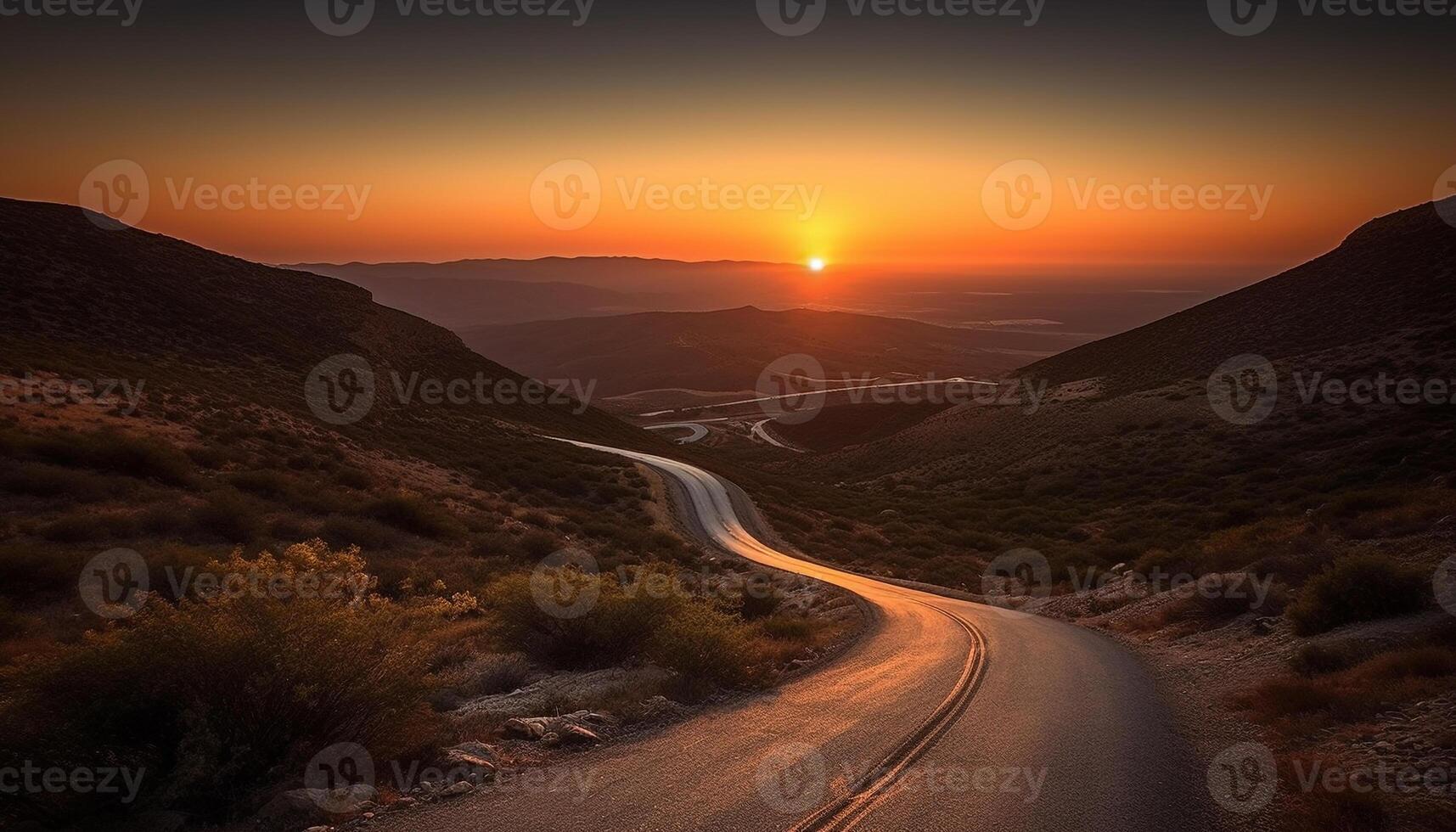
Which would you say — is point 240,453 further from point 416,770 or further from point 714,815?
point 714,815

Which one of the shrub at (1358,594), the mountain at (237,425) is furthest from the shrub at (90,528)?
the shrub at (1358,594)

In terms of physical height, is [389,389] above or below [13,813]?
above

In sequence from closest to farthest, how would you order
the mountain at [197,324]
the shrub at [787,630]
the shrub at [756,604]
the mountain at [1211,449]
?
1. the shrub at [787,630]
2. the shrub at [756,604]
3. the mountain at [1211,449]
4. the mountain at [197,324]

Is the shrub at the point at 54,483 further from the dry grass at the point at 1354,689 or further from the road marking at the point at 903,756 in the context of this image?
the dry grass at the point at 1354,689

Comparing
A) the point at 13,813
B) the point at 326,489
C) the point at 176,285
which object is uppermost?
the point at 176,285

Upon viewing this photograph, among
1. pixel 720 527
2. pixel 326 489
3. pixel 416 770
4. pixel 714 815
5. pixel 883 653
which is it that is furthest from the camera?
pixel 720 527

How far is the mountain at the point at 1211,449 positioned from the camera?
3325cm

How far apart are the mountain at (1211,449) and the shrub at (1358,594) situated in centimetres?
358

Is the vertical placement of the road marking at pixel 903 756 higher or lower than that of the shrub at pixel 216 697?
lower

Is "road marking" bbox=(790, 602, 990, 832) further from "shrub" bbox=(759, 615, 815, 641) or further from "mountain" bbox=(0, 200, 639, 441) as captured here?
"mountain" bbox=(0, 200, 639, 441)

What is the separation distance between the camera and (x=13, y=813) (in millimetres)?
6000

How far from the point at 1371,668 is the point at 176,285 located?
6406cm

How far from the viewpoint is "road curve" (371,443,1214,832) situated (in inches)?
277

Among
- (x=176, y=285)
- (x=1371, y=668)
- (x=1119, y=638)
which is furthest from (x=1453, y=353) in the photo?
(x=176, y=285)
